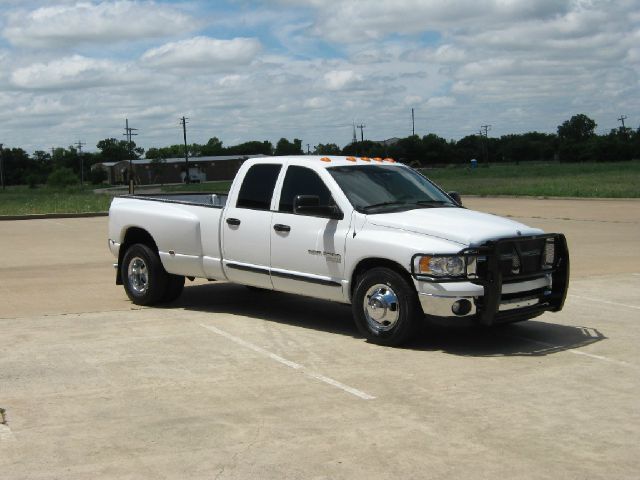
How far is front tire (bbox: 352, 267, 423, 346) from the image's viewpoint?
816 cm

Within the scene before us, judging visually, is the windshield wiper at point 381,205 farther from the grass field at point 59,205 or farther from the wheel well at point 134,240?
the grass field at point 59,205

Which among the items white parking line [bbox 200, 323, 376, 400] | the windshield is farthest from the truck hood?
white parking line [bbox 200, 323, 376, 400]

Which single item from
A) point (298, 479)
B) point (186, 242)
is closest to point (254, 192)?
point (186, 242)

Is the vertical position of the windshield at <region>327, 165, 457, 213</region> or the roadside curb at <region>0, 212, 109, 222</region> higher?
the windshield at <region>327, 165, 457, 213</region>

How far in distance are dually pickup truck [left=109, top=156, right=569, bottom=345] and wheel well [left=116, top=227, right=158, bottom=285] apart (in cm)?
3

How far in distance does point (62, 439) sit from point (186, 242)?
16.1 feet

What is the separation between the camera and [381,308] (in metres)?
8.36

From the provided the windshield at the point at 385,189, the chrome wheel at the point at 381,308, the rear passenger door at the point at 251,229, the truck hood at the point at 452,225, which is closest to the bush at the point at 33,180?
the rear passenger door at the point at 251,229

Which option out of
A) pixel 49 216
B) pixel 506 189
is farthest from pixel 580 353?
pixel 506 189

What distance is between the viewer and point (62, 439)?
5734 mm

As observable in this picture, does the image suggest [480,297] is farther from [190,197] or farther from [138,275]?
[190,197]

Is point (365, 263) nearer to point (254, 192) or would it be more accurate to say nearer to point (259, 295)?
point (254, 192)

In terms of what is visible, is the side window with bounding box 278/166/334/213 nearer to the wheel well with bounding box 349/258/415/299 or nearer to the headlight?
the wheel well with bounding box 349/258/415/299

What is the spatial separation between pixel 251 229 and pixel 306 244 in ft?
2.79
